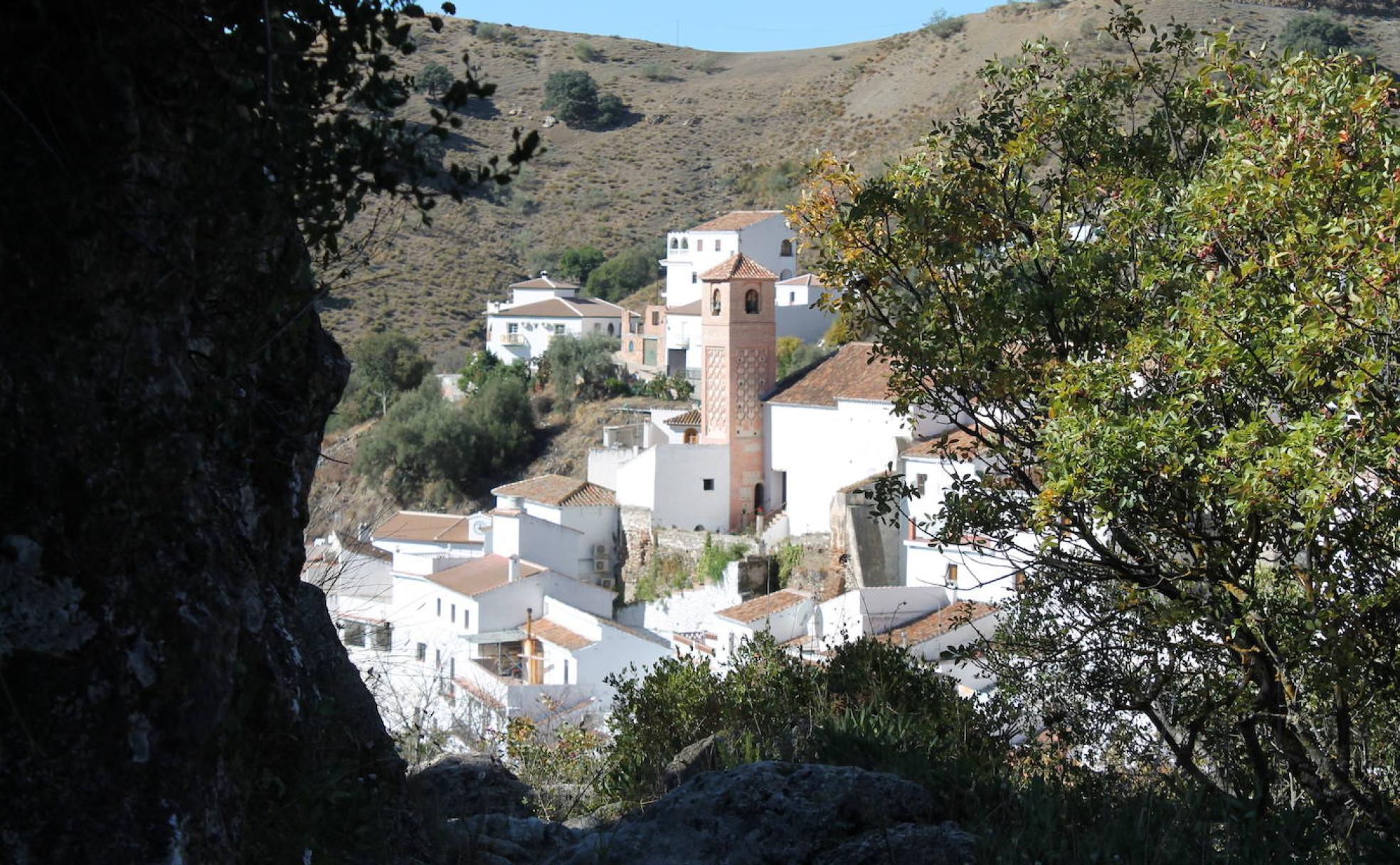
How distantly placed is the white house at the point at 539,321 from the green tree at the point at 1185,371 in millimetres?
42111

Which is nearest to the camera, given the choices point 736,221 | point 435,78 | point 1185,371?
point 1185,371

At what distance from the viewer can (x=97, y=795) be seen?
105 inches

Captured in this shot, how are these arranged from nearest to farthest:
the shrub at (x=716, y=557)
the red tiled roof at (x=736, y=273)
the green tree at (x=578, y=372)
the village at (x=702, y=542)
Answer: the village at (x=702, y=542) → the shrub at (x=716, y=557) → the red tiled roof at (x=736, y=273) → the green tree at (x=578, y=372)

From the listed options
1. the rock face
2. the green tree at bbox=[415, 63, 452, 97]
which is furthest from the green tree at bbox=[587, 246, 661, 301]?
the rock face


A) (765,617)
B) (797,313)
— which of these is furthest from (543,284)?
(765,617)

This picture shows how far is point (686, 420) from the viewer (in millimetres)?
36844

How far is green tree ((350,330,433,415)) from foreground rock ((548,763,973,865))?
143ft

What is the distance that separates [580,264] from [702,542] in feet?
96.8

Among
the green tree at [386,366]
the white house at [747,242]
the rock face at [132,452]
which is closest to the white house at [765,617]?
the white house at [747,242]

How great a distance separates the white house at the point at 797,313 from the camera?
42719 millimetres

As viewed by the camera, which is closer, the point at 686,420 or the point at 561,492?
the point at 561,492

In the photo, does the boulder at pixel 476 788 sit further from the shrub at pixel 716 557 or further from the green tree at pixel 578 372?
the green tree at pixel 578 372

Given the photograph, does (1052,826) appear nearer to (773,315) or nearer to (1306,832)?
(1306,832)

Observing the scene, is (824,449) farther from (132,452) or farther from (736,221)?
(132,452)
